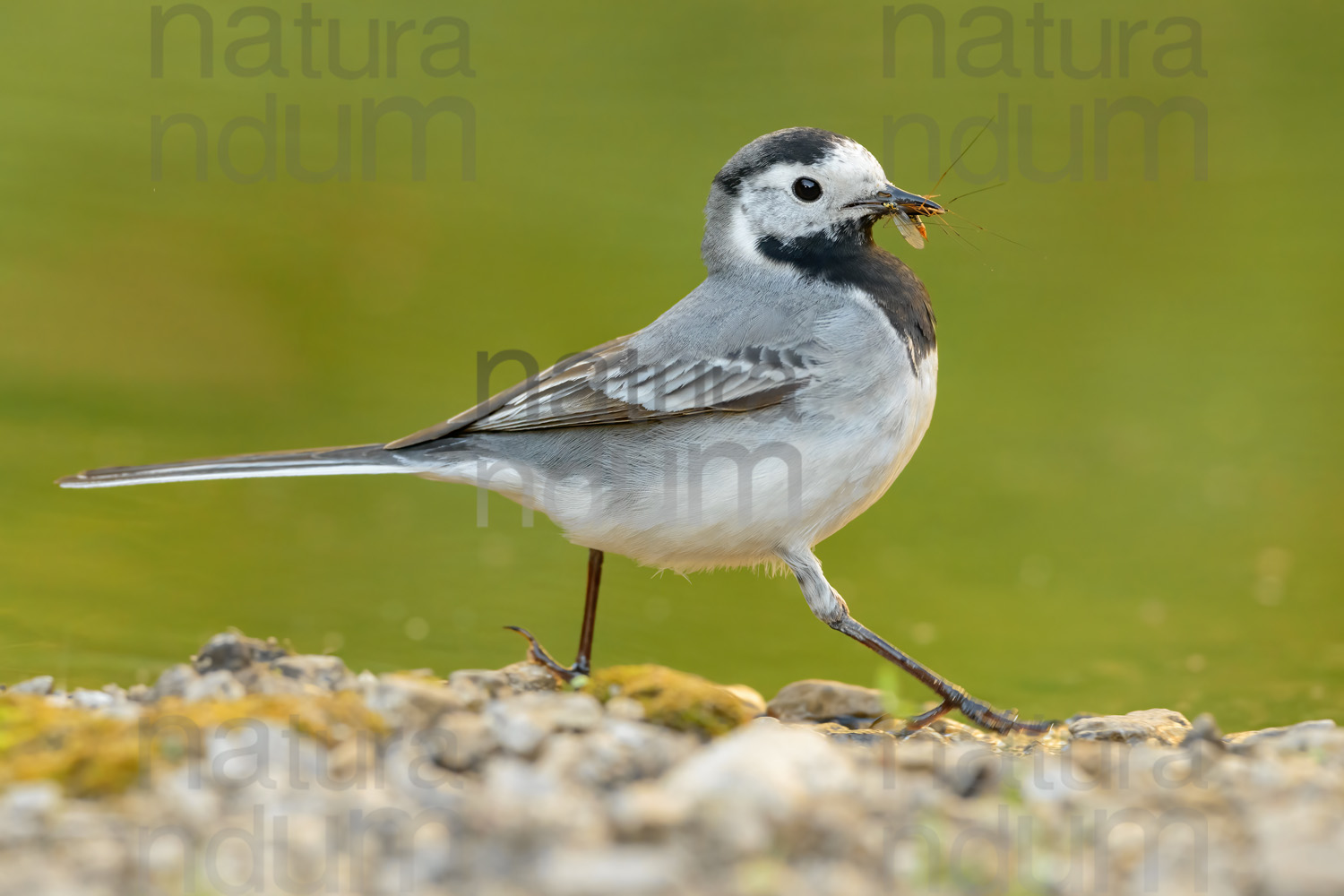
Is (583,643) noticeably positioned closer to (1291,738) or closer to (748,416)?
(748,416)

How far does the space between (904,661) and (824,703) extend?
0.47m

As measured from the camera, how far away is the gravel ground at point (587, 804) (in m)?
2.38

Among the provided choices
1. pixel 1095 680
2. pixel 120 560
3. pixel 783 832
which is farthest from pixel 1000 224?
pixel 783 832

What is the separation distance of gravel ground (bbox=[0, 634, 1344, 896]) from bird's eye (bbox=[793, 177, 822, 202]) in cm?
208

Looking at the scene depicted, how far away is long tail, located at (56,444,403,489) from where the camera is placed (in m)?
4.58

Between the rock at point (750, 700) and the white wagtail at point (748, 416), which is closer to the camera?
the white wagtail at point (748, 416)

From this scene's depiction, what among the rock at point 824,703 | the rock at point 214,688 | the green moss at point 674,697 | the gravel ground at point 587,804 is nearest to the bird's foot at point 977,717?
the rock at point 824,703

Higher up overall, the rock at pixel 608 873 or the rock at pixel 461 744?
the rock at pixel 461 744

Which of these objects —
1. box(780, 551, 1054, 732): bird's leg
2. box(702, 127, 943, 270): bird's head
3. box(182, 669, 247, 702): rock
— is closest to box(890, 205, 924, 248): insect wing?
box(702, 127, 943, 270): bird's head

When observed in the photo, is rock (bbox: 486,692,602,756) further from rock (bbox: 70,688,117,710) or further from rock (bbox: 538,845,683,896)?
rock (bbox: 70,688,117,710)

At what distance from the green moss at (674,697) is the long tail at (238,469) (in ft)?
4.75

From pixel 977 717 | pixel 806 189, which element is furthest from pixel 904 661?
pixel 806 189

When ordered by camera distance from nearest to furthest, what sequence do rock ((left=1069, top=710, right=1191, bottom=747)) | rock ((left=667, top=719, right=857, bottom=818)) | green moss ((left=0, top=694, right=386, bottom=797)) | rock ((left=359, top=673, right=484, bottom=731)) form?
rock ((left=667, top=719, right=857, bottom=818))
green moss ((left=0, top=694, right=386, bottom=797))
rock ((left=359, top=673, right=484, bottom=731))
rock ((left=1069, top=710, right=1191, bottom=747))

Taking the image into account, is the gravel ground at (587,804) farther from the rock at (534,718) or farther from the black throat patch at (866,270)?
the black throat patch at (866,270)
